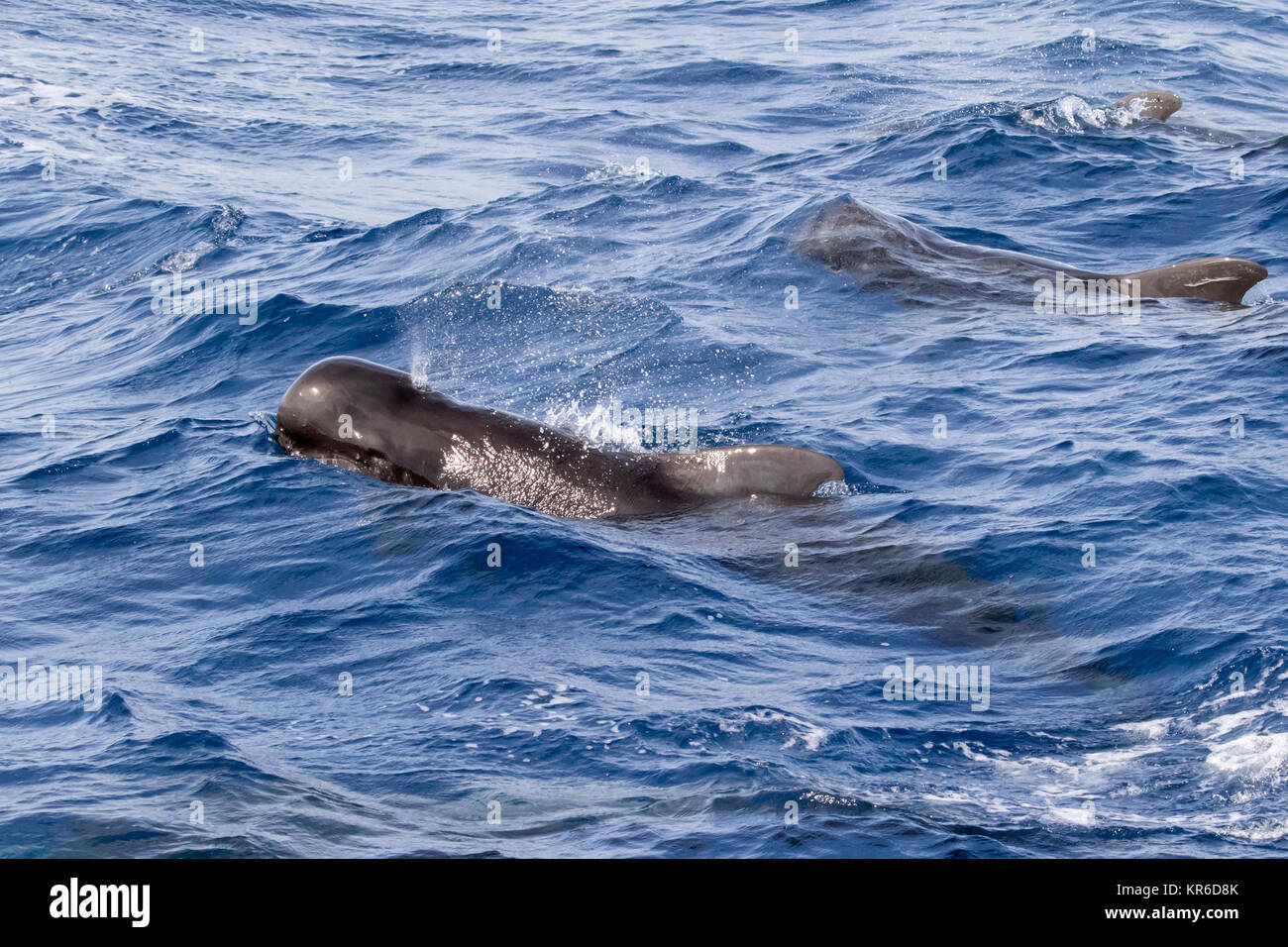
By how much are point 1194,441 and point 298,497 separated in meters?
8.33

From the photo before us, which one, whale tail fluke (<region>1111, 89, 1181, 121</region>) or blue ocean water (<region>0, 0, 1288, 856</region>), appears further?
whale tail fluke (<region>1111, 89, 1181, 121</region>)

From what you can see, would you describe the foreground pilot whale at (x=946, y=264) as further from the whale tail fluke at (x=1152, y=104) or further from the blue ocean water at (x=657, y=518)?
the whale tail fluke at (x=1152, y=104)

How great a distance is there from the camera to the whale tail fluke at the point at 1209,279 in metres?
17.5

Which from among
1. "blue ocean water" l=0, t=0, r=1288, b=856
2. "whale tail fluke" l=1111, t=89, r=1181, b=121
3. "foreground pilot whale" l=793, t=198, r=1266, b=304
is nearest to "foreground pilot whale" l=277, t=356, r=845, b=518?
"blue ocean water" l=0, t=0, r=1288, b=856

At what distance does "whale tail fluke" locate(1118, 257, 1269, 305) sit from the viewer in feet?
57.3

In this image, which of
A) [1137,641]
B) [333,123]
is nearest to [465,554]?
[1137,641]

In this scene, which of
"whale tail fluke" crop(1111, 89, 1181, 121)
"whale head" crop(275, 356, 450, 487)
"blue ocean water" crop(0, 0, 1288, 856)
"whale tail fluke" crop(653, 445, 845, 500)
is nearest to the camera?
"blue ocean water" crop(0, 0, 1288, 856)

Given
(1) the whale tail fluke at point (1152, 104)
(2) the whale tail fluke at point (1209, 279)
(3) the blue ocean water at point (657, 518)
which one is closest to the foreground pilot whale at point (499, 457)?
(3) the blue ocean water at point (657, 518)

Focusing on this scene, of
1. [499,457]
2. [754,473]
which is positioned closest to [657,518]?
[754,473]

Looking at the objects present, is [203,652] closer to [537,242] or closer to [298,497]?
[298,497]

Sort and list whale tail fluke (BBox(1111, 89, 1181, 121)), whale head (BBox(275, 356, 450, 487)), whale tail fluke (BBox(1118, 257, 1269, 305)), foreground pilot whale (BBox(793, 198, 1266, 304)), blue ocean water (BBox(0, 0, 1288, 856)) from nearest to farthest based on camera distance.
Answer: blue ocean water (BBox(0, 0, 1288, 856)) < whale head (BBox(275, 356, 450, 487)) < whale tail fluke (BBox(1118, 257, 1269, 305)) < foreground pilot whale (BBox(793, 198, 1266, 304)) < whale tail fluke (BBox(1111, 89, 1181, 121))

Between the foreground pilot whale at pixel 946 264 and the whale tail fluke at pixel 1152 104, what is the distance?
26.2ft

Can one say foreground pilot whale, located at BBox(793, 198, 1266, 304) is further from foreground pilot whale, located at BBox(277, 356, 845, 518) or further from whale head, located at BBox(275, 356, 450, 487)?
whale head, located at BBox(275, 356, 450, 487)
